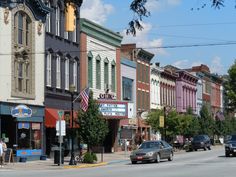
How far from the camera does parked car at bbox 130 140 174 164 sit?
3512cm

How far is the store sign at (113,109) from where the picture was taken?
1927 inches

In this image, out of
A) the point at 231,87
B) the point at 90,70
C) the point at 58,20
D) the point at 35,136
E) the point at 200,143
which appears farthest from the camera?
the point at 231,87

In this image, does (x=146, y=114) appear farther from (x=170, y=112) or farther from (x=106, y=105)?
(x=106, y=105)

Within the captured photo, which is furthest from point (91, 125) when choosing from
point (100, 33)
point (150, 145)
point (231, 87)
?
point (231, 87)

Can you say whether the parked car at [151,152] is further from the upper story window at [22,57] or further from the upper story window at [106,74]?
the upper story window at [106,74]

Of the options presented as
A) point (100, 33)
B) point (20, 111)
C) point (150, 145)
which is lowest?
point (150, 145)

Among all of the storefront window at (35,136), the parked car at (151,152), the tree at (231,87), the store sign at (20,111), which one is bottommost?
the parked car at (151,152)

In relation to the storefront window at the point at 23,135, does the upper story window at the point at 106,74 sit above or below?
A: above

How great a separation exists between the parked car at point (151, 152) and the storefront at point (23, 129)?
729cm

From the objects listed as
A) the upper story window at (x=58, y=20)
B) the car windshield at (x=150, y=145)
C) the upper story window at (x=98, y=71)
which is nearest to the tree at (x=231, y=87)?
the upper story window at (x=98, y=71)

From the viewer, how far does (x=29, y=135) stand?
39.0m

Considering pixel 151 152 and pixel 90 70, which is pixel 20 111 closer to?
pixel 151 152

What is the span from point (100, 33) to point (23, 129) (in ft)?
51.9

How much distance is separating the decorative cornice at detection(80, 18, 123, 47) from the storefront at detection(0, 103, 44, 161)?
10.4 meters
